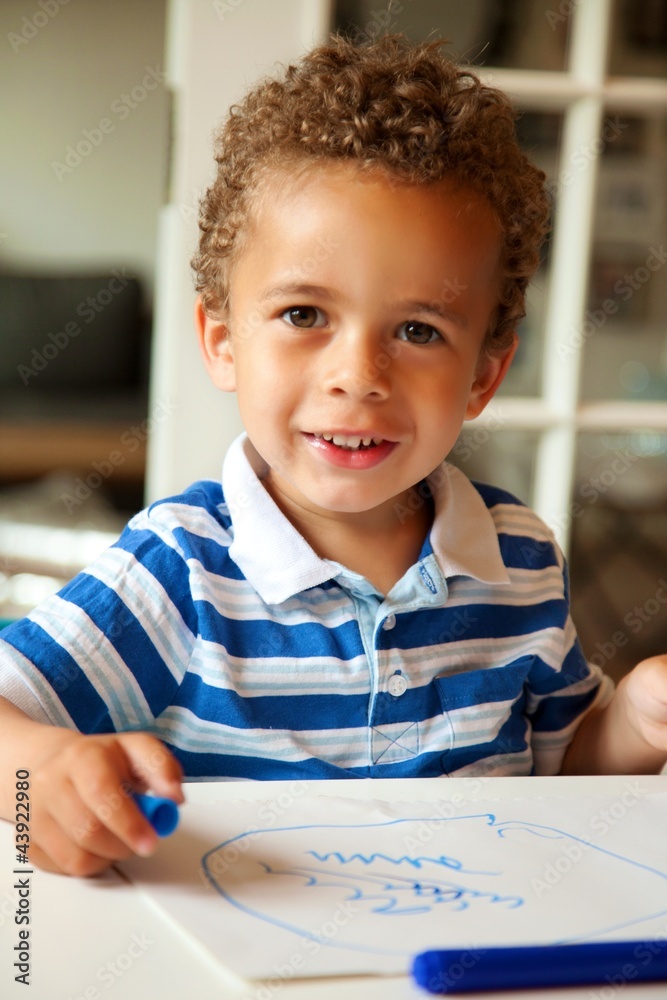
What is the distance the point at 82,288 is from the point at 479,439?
3.27 m

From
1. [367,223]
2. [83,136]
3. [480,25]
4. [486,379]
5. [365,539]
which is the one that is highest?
[83,136]

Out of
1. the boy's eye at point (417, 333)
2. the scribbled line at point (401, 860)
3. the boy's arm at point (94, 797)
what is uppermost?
the boy's eye at point (417, 333)

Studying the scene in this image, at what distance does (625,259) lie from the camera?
1.57 m

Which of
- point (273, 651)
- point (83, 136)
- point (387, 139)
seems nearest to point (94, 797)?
point (273, 651)

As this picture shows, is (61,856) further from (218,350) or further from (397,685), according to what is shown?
(218,350)

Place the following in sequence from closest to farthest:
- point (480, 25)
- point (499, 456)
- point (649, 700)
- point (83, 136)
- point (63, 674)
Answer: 1. point (63, 674)
2. point (649, 700)
3. point (480, 25)
4. point (499, 456)
5. point (83, 136)

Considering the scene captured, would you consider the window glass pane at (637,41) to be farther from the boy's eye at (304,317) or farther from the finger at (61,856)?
the finger at (61,856)

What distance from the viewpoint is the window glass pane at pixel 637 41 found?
1465 mm

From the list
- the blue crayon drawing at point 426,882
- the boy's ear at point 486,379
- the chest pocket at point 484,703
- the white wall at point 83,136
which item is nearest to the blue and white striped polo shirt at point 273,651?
the chest pocket at point 484,703

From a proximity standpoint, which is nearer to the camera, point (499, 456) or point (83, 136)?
point (499, 456)

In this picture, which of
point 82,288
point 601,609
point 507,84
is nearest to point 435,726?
point 507,84

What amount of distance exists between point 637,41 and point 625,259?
0.30 meters

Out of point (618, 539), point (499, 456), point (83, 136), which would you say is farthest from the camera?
point (83, 136)

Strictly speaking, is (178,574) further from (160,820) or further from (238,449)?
(160,820)
